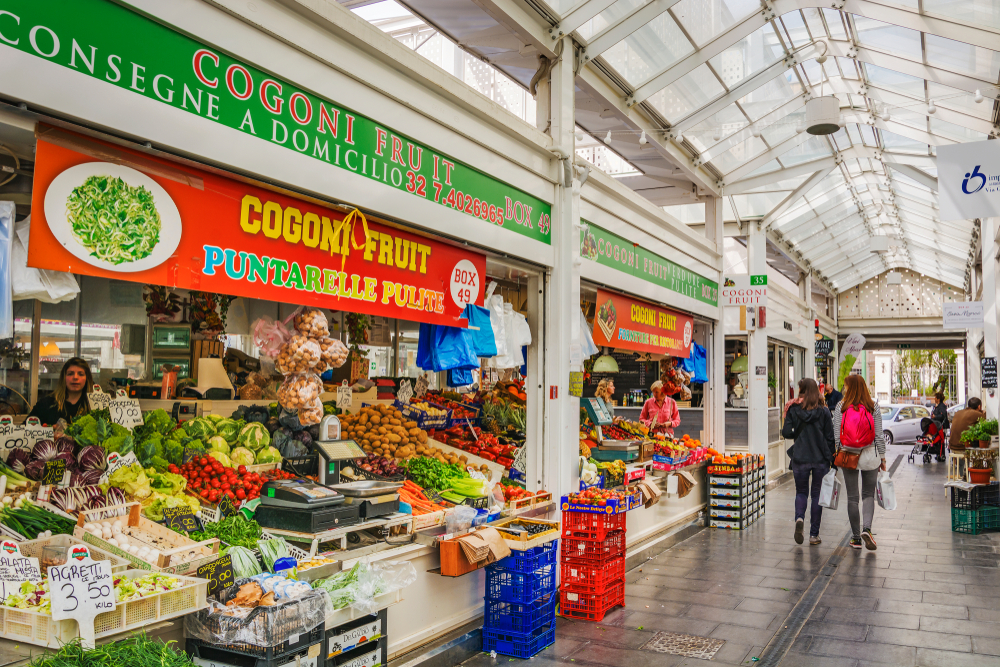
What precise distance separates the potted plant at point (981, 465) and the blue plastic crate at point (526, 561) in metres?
7.22

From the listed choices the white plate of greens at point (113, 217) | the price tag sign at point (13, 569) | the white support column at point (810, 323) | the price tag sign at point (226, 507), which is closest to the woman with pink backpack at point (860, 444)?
the price tag sign at point (226, 507)

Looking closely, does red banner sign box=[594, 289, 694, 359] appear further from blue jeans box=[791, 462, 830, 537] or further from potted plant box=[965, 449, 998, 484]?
potted plant box=[965, 449, 998, 484]

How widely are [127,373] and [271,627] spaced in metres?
6.59

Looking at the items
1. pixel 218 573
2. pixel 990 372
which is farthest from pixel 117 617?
pixel 990 372

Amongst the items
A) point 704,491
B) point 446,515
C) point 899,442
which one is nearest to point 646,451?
point 704,491

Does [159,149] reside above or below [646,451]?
above

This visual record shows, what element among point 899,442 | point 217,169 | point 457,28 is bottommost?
point 899,442

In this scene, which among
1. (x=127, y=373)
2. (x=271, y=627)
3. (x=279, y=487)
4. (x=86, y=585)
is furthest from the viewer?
(x=127, y=373)

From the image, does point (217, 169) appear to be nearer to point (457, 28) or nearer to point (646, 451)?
point (457, 28)

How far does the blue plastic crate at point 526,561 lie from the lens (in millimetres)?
5258

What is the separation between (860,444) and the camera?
8.29 meters

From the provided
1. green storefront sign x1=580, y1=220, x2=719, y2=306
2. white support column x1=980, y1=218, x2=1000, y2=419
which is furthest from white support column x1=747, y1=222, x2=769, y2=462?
white support column x1=980, y1=218, x2=1000, y2=419

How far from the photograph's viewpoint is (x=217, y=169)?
12.4 ft

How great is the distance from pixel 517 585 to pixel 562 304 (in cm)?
257
